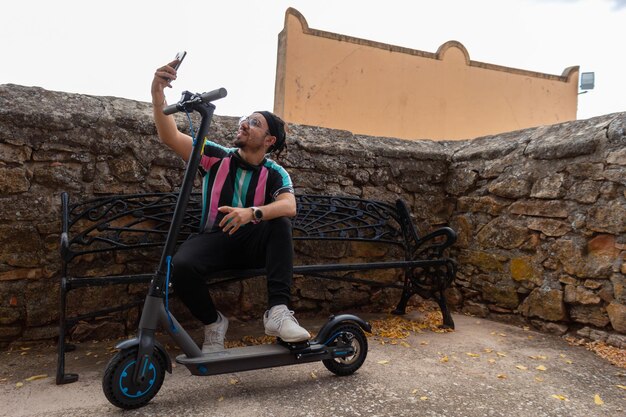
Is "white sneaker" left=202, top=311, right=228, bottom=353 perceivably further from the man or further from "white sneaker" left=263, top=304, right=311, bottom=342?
"white sneaker" left=263, top=304, right=311, bottom=342

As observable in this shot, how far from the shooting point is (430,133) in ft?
27.8

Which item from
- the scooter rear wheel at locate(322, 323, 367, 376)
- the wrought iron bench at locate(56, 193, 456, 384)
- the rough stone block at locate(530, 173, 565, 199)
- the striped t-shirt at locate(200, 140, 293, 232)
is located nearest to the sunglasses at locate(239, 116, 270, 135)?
the striped t-shirt at locate(200, 140, 293, 232)

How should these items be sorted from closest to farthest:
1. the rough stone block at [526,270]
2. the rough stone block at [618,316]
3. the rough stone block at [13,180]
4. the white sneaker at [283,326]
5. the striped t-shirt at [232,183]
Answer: the white sneaker at [283,326]
the striped t-shirt at [232,183]
the rough stone block at [13,180]
the rough stone block at [618,316]
the rough stone block at [526,270]

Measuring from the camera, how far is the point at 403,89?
8.21 meters

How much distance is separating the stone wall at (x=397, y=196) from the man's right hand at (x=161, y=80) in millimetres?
770

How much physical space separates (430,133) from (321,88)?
7.38 feet

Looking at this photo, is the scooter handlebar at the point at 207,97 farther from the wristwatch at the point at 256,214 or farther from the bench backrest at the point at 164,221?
the bench backrest at the point at 164,221

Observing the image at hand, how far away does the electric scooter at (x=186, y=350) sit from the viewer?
5.34 ft

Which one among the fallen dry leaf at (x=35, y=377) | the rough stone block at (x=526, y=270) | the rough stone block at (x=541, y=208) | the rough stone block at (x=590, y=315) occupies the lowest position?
the fallen dry leaf at (x=35, y=377)

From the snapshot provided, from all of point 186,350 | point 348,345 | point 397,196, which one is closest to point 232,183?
point 186,350

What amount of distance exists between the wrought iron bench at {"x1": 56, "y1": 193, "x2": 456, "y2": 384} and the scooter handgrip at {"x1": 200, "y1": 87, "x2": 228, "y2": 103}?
2.52 feet

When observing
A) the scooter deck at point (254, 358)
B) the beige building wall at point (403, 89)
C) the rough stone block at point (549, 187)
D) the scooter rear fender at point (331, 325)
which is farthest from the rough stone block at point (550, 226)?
the beige building wall at point (403, 89)

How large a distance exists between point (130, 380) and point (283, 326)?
23.2 inches

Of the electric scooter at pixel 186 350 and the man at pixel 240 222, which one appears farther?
the man at pixel 240 222
